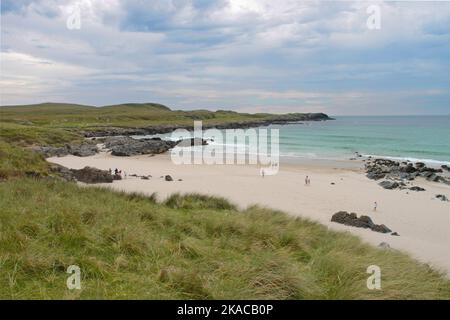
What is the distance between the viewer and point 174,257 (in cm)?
755

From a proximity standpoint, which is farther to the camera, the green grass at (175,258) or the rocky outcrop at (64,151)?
the rocky outcrop at (64,151)

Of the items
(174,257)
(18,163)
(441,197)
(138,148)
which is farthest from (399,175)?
(174,257)

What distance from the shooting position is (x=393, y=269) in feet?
26.3

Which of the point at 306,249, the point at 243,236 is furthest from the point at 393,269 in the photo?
the point at 243,236

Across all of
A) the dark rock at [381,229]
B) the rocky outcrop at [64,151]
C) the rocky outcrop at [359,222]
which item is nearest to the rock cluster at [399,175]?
the rocky outcrop at [359,222]

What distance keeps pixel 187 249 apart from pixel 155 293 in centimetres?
199

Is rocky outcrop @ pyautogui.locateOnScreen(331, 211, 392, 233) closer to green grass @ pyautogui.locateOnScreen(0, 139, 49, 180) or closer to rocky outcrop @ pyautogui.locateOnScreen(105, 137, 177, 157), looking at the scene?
green grass @ pyautogui.locateOnScreen(0, 139, 49, 180)

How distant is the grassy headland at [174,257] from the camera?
20.5 feet

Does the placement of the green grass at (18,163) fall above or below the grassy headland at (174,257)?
above

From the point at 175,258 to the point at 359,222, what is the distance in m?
11.0

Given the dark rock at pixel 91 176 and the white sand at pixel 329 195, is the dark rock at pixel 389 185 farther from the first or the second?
the dark rock at pixel 91 176

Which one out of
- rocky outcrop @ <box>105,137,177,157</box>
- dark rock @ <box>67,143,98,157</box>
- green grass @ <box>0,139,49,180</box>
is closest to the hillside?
rocky outcrop @ <box>105,137,177,157</box>

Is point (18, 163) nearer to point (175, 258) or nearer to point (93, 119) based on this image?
point (175, 258)

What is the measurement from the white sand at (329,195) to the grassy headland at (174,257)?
11.8ft
